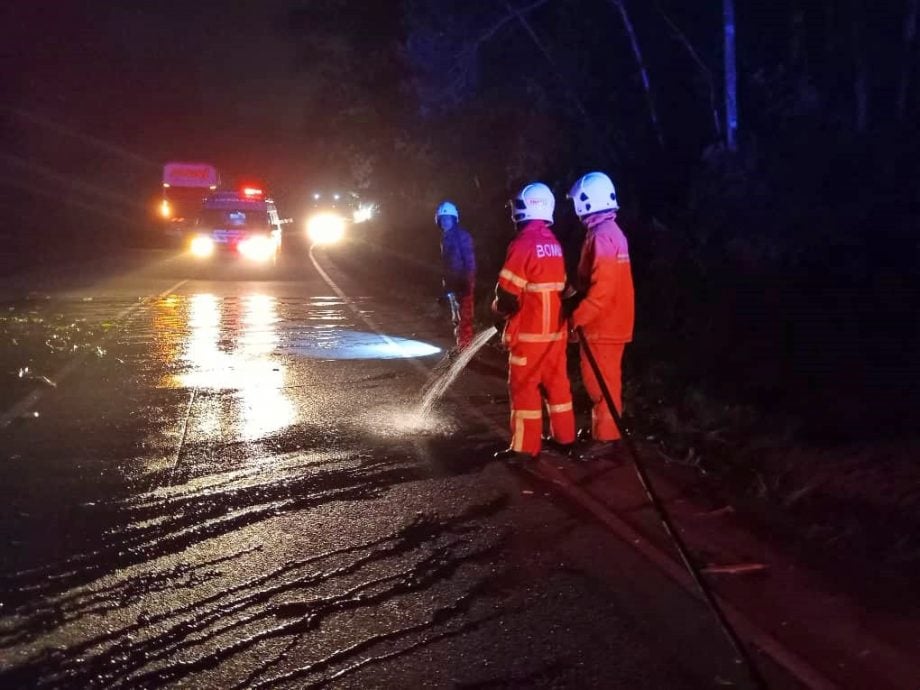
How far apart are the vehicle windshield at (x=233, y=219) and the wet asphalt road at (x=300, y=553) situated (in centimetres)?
1457

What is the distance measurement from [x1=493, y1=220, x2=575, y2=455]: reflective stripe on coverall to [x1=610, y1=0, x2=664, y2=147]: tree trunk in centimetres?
1588

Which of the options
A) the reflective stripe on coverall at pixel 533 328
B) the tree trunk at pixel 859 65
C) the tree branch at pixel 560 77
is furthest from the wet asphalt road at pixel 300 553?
the tree trunk at pixel 859 65

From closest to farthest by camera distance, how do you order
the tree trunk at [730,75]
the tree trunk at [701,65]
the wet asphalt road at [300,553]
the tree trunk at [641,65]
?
1. the wet asphalt road at [300,553]
2. the tree trunk at [730,75]
3. the tree trunk at [641,65]
4. the tree trunk at [701,65]

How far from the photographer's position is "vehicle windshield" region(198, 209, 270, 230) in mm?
24859

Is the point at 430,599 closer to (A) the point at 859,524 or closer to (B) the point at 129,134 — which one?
(A) the point at 859,524

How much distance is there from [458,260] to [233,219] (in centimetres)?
1435

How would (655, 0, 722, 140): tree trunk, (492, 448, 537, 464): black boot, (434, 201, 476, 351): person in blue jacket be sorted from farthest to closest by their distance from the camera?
(655, 0, 722, 140): tree trunk, (434, 201, 476, 351): person in blue jacket, (492, 448, 537, 464): black boot

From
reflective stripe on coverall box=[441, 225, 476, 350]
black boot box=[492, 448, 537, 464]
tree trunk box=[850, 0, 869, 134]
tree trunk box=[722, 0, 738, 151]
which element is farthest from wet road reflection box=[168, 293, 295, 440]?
tree trunk box=[850, 0, 869, 134]

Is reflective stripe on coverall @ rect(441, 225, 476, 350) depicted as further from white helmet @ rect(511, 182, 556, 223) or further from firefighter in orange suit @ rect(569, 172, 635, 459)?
white helmet @ rect(511, 182, 556, 223)

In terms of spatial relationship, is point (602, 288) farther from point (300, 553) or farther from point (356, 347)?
point (356, 347)

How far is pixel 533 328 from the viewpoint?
688 centimetres

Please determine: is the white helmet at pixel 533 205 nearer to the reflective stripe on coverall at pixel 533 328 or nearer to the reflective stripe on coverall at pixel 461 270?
the reflective stripe on coverall at pixel 533 328

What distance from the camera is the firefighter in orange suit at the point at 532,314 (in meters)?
6.82

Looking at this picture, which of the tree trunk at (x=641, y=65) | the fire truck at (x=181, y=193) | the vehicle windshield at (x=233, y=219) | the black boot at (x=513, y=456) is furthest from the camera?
the fire truck at (x=181, y=193)
